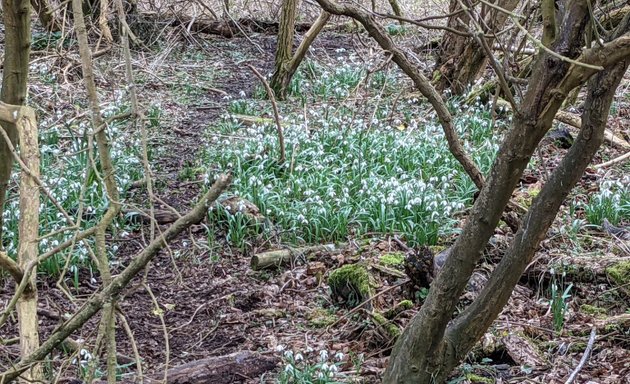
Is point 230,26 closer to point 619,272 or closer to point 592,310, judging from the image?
point 619,272

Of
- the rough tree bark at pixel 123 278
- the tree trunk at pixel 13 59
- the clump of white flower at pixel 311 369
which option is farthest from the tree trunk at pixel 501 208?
the tree trunk at pixel 13 59

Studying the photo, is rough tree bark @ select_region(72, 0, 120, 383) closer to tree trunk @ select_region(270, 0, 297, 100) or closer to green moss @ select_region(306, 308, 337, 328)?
green moss @ select_region(306, 308, 337, 328)


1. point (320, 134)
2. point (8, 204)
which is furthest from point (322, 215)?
point (8, 204)

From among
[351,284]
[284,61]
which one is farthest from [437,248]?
[284,61]

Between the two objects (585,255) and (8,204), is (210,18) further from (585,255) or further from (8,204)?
(585,255)

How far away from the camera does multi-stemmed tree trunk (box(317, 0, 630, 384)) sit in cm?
271

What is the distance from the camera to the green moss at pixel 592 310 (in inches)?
177

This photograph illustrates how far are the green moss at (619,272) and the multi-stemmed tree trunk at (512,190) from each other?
177cm

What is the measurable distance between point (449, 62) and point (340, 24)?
477 centimetres

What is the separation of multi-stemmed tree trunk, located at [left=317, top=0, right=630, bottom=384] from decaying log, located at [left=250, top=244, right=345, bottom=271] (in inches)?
90.1

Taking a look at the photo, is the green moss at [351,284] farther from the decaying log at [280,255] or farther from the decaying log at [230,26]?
the decaying log at [230,26]

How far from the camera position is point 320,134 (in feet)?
25.3

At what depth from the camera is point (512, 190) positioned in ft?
9.50

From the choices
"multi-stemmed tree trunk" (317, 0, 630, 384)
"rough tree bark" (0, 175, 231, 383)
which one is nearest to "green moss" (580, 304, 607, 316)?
"multi-stemmed tree trunk" (317, 0, 630, 384)
